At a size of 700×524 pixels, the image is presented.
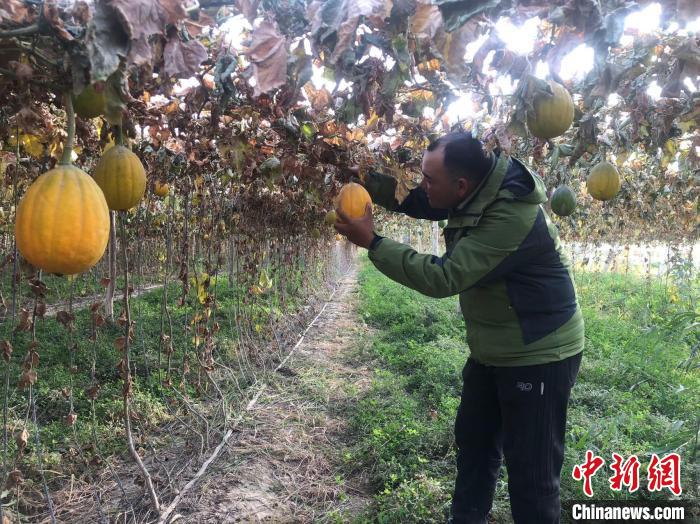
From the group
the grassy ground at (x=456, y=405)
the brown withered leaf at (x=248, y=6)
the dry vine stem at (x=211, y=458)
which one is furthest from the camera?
the grassy ground at (x=456, y=405)

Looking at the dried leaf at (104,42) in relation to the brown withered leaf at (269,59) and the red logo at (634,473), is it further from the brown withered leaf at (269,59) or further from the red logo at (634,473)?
the red logo at (634,473)

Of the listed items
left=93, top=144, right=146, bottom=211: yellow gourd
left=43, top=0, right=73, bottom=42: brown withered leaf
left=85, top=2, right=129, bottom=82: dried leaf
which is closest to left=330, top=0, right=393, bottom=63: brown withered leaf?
left=85, top=2, right=129, bottom=82: dried leaf

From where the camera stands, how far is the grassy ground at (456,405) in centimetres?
326

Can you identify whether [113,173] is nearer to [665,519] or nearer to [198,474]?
[198,474]

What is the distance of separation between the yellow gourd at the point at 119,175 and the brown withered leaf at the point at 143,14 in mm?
606

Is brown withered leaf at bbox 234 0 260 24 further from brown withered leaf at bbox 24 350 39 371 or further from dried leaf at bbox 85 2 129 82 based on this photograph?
brown withered leaf at bbox 24 350 39 371

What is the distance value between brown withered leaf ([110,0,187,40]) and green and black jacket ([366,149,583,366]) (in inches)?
52.7

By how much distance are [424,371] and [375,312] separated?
4408mm

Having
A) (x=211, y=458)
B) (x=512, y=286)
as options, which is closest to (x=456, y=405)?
(x=211, y=458)

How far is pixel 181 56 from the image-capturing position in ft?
4.42

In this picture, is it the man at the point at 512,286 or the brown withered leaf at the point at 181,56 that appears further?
the man at the point at 512,286

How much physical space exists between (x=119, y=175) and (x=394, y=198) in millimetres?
1719

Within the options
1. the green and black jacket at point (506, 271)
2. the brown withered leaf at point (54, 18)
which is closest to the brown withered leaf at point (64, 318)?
the green and black jacket at point (506, 271)

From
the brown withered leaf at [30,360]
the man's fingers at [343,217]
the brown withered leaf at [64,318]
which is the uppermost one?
the man's fingers at [343,217]
